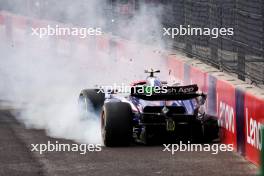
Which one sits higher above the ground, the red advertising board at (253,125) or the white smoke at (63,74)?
the red advertising board at (253,125)

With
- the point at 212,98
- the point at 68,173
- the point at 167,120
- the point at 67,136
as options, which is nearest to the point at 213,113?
the point at 212,98

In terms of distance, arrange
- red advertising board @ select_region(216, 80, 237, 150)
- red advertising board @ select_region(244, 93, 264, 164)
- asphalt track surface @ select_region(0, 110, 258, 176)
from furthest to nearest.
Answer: red advertising board @ select_region(216, 80, 237, 150), red advertising board @ select_region(244, 93, 264, 164), asphalt track surface @ select_region(0, 110, 258, 176)

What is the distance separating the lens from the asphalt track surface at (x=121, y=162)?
12.8 meters

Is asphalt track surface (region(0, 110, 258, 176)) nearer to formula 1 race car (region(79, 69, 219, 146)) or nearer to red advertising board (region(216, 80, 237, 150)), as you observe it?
formula 1 race car (region(79, 69, 219, 146))

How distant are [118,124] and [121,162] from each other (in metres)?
1.19

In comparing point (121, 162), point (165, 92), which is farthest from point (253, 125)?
point (165, 92)

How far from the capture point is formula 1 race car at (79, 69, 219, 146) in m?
14.7

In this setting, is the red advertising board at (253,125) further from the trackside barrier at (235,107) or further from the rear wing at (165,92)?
the rear wing at (165,92)

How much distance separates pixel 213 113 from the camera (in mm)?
15797

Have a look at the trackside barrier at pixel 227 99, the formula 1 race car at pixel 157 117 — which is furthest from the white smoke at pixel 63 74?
the formula 1 race car at pixel 157 117

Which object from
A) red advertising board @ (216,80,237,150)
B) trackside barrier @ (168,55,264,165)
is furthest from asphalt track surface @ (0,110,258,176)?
red advertising board @ (216,80,237,150)

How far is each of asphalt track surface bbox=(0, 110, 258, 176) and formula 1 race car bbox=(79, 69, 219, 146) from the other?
0.22m

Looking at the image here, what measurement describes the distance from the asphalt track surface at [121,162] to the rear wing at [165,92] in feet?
2.53

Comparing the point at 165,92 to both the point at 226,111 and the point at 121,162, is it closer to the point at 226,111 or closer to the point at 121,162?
the point at 226,111
